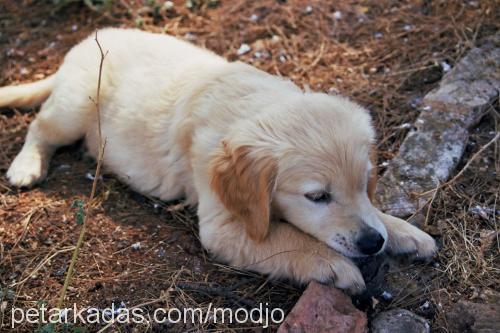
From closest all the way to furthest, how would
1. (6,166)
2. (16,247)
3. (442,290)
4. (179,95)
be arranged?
(442,290), (16,247), (179,95), (6,166)

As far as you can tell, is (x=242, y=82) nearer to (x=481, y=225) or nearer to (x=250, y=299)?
(x=250, y=299)

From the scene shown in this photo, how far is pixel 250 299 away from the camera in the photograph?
3.38 metres

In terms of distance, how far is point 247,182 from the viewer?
3.31 m

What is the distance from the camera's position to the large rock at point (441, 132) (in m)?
3.95

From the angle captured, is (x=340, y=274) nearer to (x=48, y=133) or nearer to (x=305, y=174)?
(x=305, y=174)

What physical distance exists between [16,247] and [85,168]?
976mm

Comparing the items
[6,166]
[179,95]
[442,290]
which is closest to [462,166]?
[442,290]

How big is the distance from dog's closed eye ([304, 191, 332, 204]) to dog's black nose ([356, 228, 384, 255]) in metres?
0.25

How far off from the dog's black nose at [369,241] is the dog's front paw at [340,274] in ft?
0.46

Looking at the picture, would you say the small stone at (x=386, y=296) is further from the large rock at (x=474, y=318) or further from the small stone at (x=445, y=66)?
the small stone at (x=445, y=66)

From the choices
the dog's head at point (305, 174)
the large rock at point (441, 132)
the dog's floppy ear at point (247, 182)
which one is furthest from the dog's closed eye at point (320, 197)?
the large rock at point (441, 132)

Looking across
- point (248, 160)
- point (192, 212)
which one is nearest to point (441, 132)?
point (248, 160)

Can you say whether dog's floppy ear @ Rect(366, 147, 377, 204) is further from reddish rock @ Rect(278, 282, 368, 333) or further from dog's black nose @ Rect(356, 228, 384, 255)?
reddish rock @ Rect(278, 282, 368, 333)

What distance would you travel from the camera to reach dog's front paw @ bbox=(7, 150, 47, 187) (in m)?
4.31
